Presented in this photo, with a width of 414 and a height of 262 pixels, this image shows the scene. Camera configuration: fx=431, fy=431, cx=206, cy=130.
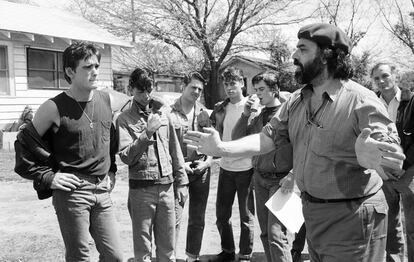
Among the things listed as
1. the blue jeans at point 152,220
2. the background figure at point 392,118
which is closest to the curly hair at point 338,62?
the background figure at point 392,118

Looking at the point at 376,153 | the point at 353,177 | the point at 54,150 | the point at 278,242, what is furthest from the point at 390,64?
the point at 54,150

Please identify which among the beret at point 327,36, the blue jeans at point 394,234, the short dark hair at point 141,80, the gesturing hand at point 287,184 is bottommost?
the blue jeans at point 394,234

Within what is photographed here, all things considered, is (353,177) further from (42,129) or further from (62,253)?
(62,253)

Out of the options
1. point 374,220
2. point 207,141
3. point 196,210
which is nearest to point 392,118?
point 196,210

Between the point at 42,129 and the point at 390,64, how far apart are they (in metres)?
3.64

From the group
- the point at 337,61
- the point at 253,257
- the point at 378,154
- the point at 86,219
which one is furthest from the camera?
the point at 253,257

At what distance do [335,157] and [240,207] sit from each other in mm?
2511

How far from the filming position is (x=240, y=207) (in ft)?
15.5

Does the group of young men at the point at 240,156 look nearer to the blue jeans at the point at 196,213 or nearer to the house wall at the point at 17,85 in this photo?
the blue jeans at the point at 196,213

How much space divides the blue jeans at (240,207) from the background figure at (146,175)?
34.8 inches

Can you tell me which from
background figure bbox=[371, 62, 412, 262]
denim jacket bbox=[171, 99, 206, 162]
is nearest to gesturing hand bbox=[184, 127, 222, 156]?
denim jacket bbox=[171, 99, 206, 162]

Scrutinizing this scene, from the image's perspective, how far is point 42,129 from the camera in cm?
309

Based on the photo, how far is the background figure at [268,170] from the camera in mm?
3805

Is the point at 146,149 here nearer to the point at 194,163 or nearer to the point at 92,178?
the point at 92,178
